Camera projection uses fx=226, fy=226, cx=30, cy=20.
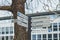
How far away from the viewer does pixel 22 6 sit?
320 cm

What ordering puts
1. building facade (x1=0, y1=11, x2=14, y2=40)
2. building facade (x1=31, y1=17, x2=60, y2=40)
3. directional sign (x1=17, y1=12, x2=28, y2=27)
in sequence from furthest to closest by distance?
building facade (x1=0, y1=11, x2=14, y2=40) → building facade (x1=31, y1=17, x2=60, y2=40) → directional sign (x1=17, y1=12, x2=28, y2=27)

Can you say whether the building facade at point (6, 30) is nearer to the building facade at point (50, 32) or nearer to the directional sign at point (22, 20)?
the building facade at point (50, 32)

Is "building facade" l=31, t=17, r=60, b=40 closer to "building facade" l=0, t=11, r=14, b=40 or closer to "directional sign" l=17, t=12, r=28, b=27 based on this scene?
"building facade" l=0, t=11, r=14, b=40

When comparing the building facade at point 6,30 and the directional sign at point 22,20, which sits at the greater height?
the directional sign at point 22,20

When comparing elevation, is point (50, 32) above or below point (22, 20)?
below

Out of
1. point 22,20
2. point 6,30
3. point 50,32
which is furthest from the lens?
point 6,30

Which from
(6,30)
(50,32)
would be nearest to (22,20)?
(50,32)

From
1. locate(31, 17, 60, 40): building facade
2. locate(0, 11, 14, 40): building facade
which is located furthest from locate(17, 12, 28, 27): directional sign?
locate(0, 11, 14, 40): building facade

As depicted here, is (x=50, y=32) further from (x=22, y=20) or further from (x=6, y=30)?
(x=22, y=20)

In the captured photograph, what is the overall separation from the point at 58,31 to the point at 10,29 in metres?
4.50

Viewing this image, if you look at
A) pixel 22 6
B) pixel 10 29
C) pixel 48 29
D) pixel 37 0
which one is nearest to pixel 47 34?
pixel 48 29

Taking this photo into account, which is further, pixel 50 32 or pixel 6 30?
pixel 6 30

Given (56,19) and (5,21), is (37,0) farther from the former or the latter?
(5,21)

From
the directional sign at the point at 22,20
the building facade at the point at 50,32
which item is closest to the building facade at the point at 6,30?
the building facade at the point at 50,32
